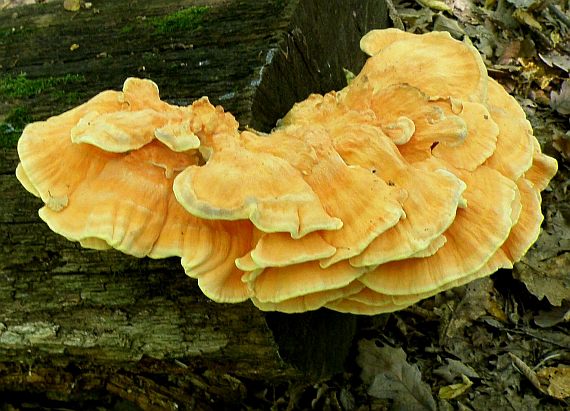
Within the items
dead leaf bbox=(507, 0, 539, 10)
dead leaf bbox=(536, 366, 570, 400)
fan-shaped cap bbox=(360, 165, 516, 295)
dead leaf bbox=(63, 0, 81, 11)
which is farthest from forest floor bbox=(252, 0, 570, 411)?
dead leaf bbox=(63, 0, 81, 11)

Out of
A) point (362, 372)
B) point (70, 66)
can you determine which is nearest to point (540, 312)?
point (362, 372)

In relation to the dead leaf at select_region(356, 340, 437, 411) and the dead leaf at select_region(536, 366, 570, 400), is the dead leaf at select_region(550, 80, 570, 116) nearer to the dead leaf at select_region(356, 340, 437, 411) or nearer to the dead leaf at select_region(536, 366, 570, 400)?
the dead leaf at select_region(536, 366, 570, 400)

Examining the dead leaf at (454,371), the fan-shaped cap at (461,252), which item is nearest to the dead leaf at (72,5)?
the fan-shaped cap at (461,252)

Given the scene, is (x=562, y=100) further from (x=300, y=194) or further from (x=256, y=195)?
(x=256, y=195)

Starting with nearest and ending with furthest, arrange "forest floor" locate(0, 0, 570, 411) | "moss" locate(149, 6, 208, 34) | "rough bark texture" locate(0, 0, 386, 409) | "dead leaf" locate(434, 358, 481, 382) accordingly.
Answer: "rough bark texture" locate(0, 0, 386, 409) < "moss" locate(149, 6, 208, 34) < "forest floor" locate(0, 0, 570, 411) < "dead leaf" locate(434, 358, 481, 382)

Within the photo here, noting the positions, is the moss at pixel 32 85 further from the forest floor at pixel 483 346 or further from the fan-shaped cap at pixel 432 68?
the forest floor at pixel 483 346

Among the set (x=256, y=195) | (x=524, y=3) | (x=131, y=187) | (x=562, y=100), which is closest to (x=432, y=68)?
(x=256, y=195)
